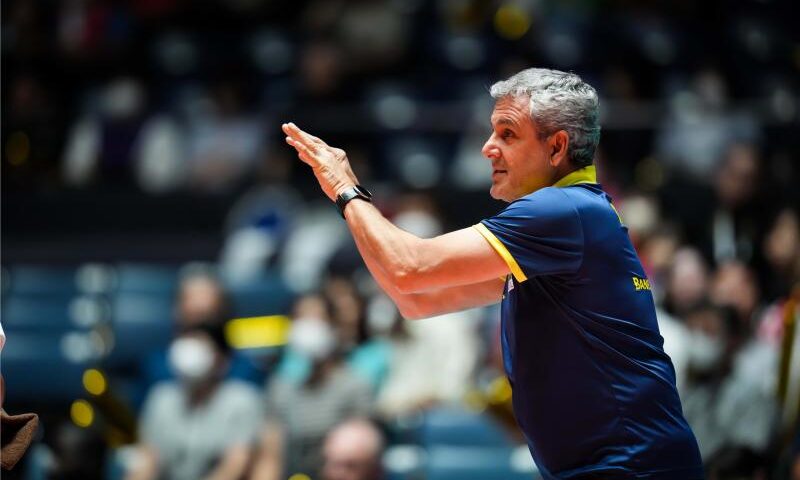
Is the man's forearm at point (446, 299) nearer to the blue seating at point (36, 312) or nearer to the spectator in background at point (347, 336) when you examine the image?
the spectator in background at point (347, 336)

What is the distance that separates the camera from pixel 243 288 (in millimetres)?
8773

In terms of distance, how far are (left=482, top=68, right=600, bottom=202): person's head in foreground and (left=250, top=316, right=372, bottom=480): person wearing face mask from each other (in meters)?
3.51

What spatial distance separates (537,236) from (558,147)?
12.4 inches

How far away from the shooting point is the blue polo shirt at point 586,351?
3.42 metres

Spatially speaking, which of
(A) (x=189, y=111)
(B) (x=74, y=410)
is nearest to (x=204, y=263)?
(A) (x=189, y=111)

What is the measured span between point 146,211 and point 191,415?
3.16 metres

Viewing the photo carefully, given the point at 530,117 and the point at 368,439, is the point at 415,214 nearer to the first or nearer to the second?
the point at 368,439

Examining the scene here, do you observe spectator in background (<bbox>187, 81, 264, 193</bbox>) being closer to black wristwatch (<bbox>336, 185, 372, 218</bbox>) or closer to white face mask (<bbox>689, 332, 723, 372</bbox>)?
white face mask (<bbox>689, 332, 723, 372</bbox>)

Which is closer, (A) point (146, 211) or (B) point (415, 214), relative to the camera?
(B) point (415, 214)

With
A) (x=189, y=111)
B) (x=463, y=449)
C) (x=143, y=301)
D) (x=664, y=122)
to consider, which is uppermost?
(x=189, y=111)

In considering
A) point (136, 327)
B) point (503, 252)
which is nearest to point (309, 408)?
point (136, 327)

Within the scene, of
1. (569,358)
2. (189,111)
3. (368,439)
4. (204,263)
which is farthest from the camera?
(189,111)

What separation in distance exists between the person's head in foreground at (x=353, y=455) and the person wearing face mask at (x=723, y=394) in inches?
63.5

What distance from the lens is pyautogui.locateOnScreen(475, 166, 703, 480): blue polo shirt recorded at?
3.42m
